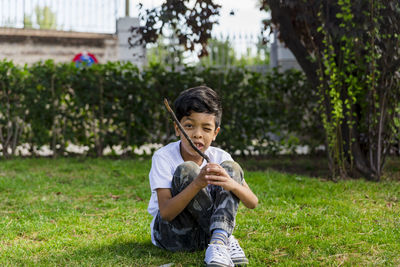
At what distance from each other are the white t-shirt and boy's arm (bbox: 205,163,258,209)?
1.08 feet

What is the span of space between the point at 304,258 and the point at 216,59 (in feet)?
32.2

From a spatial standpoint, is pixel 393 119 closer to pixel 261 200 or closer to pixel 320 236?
pixel 261 200

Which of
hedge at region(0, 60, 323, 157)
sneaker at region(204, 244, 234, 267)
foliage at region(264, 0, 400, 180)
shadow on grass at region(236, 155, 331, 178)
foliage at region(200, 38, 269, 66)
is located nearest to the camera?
sneaker at region(204, 244, 234, 267)

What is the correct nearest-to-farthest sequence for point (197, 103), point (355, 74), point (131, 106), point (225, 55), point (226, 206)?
1. point (226, 206)
2. point (197, 103)
3. point (355, 74)
4. point (131, 106)
5. point (225, 55)

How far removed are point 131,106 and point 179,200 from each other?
514 centimetres

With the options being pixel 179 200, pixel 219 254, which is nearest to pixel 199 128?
pixel 179 200

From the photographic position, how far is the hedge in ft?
23.9

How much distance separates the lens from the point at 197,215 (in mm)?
2605

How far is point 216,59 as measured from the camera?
12.1 meters

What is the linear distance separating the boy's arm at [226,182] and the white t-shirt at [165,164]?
0.33 meters

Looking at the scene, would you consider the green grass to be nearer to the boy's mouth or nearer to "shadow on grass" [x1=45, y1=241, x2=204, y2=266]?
"shadow on grass" [x1=45, y1=241, x2=204, y2=266]

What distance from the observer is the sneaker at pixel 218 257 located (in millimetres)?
2336

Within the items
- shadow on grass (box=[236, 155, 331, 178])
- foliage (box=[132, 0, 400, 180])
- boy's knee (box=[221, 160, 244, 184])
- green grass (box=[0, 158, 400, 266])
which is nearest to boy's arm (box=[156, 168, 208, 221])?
boy's knee (box=[221, 160, 244, 184])

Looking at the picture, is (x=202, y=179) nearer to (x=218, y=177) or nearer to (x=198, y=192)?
(x=218, y=177)
